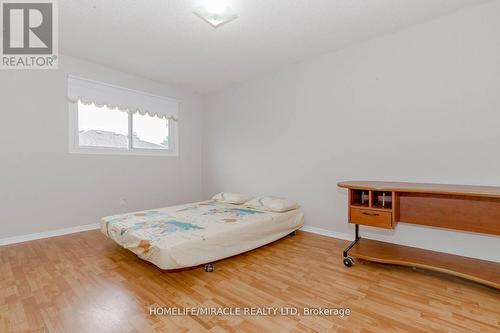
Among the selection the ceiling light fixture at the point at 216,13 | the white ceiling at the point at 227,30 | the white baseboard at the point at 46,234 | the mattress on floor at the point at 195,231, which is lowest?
the white baseboard at the point at 46,234

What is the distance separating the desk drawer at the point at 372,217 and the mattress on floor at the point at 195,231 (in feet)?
3.02

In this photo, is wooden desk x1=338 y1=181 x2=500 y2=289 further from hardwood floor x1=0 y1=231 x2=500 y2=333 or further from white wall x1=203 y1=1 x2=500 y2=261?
white wall x1=203 y1=1 x2=500 y2=261

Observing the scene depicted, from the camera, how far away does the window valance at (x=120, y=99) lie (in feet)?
10.8

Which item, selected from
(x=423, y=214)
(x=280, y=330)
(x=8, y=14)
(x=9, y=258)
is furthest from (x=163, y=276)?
(x=8, y=14)

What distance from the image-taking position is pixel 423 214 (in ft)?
7.36

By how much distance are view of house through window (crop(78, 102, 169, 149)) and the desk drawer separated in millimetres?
3423

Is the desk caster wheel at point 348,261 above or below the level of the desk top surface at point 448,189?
below

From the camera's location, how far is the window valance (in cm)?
329

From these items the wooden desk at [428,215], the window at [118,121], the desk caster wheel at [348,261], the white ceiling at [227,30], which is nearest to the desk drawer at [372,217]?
the wooden desk at [428,215]

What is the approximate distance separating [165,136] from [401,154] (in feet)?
12.2

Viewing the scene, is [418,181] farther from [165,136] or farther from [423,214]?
[165,136]

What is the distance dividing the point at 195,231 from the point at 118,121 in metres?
2.55

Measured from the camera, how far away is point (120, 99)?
146 inches

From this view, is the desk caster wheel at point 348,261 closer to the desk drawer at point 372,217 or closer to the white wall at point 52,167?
the desk drawer at point 372,217
